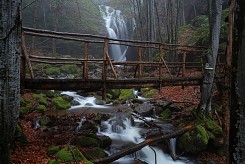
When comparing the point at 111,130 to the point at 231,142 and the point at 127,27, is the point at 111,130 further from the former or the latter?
the point at 127,27

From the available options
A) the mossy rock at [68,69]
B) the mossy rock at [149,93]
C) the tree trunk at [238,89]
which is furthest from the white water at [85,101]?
the tree trunk at [238,89]

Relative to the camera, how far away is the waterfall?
32.5m

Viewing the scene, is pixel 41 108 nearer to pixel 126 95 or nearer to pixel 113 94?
pixel 113 94

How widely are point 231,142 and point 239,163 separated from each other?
223 mm

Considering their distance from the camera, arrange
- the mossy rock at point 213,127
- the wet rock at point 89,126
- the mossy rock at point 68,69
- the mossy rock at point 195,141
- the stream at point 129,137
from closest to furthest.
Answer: the stream at point 129,137
the mossy rock at point 195,141
the wet rock at point 89,126
the mossy rock at point 213,127
the mossy rock at point 68,69

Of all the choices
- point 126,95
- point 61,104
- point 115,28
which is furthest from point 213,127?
point 115,28

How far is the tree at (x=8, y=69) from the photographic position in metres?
→ 4.53

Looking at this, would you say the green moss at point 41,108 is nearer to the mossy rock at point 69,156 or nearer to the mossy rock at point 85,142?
the mossy rock at point 85,142

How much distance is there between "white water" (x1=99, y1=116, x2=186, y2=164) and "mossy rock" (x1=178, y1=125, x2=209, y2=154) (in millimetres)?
629

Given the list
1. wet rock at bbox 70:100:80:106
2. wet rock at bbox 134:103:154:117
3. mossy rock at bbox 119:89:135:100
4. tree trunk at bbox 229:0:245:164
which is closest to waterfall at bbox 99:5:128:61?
mossy rock at bbox 119:89:135:100

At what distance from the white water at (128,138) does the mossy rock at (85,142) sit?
823 mm

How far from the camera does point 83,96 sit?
16766mm

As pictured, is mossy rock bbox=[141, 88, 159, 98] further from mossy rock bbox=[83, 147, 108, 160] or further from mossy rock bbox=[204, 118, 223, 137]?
mossy rock bbox=[83, 147, 108, 160]

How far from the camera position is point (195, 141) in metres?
9.56
